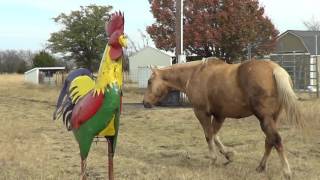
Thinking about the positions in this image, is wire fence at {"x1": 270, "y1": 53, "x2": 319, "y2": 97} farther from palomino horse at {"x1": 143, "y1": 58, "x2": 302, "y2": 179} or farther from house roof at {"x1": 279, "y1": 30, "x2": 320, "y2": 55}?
palomino horse at {"x1": 143, "y1": 58, "x2": 302, "y2": 179}

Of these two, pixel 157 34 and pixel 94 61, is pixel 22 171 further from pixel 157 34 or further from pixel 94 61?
pixel 94 61

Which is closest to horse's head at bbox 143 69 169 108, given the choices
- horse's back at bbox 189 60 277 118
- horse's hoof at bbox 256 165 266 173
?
horse's back at bbox 189 60 277 118

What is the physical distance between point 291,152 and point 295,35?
3254 cm

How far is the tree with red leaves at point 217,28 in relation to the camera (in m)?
29.5

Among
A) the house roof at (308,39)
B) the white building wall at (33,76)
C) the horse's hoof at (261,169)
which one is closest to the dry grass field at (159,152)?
the horse's hoof at (261,169)

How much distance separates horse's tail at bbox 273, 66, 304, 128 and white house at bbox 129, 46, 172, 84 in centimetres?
2613

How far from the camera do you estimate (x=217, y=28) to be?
29.8m

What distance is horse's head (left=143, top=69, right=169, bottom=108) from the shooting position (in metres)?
9.41

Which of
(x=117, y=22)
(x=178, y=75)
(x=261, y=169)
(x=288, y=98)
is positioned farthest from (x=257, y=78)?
(x=117, y=22)

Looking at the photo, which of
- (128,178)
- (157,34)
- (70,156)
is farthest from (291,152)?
Answer: (157,34)

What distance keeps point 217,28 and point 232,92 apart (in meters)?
21.9

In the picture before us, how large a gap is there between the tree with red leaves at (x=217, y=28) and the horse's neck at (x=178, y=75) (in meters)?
19.6

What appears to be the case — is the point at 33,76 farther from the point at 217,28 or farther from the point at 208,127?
the point at 208,127

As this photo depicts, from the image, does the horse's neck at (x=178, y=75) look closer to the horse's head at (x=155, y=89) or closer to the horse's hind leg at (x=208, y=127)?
the horse's head at (x=155, y=89)
